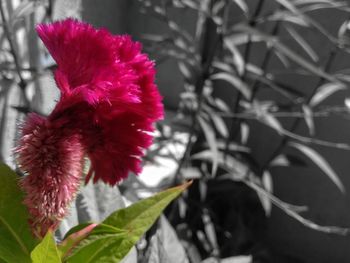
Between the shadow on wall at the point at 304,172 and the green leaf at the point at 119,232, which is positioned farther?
the shadow on wall at the point at 304,172

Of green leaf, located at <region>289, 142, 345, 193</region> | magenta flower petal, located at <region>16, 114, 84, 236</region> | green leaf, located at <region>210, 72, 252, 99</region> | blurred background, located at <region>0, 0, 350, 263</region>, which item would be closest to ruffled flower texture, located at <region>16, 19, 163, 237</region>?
magenta flower petal, located at <region>16, 114, 84, 236</region>

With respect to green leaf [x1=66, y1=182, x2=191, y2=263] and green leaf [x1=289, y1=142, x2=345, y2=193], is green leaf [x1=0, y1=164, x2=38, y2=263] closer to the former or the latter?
green leaf [x1=66, y1=182, x2=191, y2=263]

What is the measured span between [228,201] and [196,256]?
0.32m

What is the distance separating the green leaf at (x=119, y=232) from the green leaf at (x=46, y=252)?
0.10ft

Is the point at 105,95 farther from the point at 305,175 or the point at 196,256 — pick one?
the point at 305,175

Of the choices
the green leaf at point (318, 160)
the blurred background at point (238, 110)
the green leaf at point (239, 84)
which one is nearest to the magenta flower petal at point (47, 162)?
the blurred background at point (238, 110)

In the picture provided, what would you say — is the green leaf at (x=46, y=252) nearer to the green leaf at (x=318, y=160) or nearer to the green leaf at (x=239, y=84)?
the green leaf at (x=239, y=84)

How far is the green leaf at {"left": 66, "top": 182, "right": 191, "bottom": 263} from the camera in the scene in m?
0.36

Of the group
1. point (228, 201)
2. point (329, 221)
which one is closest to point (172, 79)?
point (228, 201)

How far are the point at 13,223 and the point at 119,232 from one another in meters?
0.09

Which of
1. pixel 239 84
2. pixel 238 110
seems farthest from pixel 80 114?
pixel 238 110

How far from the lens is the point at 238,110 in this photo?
1476 millimetres

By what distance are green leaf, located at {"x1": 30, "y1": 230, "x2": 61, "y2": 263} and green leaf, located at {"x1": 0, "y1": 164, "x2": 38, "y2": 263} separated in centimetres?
3

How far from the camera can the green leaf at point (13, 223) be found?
1.20ft
